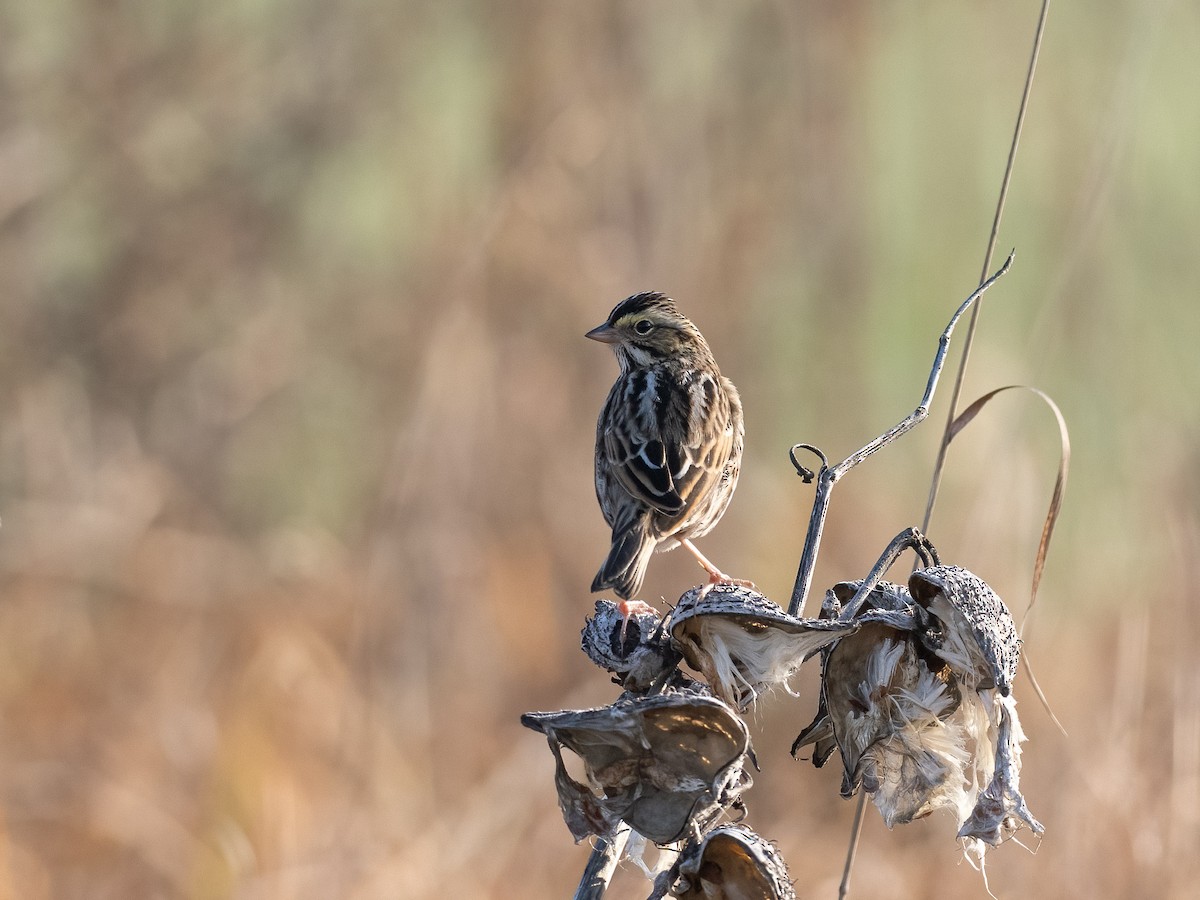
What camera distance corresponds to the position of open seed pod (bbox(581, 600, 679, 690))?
1.85 meters

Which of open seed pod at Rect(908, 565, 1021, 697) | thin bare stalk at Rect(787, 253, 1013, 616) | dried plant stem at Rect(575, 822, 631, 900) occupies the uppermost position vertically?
thin bare stalk at Rect(787, 253, 1013, 616)

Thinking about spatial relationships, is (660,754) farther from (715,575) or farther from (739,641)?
(715,575)

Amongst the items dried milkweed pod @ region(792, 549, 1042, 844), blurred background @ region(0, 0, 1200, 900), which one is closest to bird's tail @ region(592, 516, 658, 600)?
dried milkweed pod @ region(792, 549, 1042, 844)

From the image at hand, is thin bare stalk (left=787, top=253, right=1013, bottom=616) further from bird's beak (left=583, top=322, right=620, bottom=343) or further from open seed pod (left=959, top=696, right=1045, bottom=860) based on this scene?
bird's beak (left=583, top=322, right=620, bottom=343)

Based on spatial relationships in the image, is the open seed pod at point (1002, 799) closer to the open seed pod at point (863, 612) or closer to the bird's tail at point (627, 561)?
the open seed pod at point (863, 612)

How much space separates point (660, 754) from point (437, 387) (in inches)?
135

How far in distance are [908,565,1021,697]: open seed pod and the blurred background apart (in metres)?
2.69

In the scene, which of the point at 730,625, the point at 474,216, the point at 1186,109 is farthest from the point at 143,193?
the point at 1186,109

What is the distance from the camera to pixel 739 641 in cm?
179

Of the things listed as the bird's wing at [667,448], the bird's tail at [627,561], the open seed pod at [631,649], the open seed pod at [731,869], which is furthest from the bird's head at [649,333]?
the open seed pod at [731,869]

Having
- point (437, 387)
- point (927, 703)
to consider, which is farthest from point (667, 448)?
point (437, 387)

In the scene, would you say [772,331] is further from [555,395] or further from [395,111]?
[395,111]

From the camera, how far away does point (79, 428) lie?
550 cm

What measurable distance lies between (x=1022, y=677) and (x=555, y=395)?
2.12 meters
